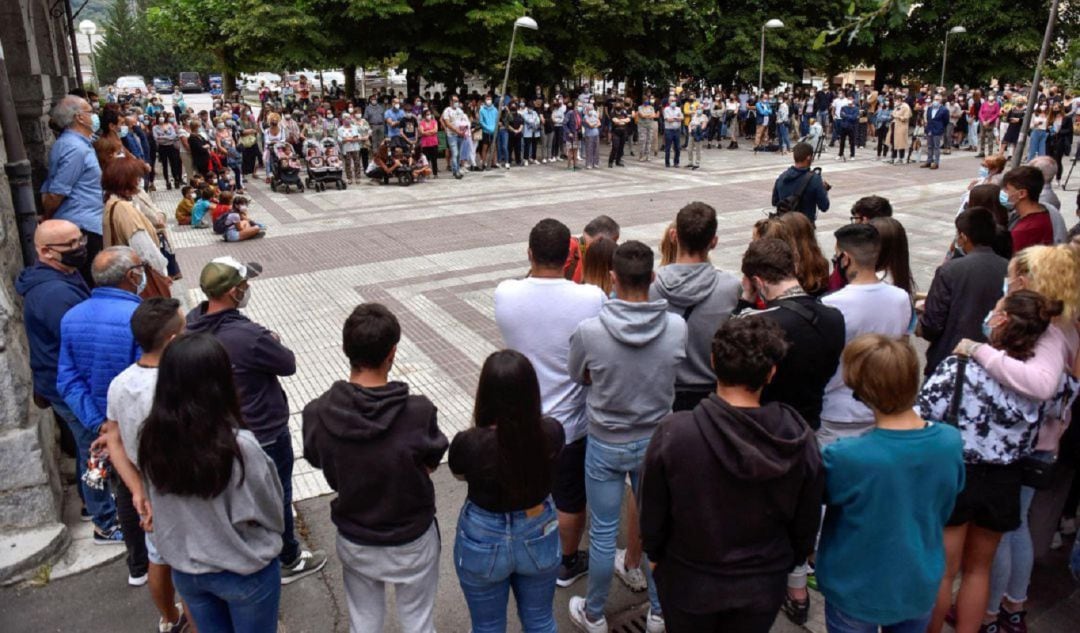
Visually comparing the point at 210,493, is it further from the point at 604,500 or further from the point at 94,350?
the point at 604,500

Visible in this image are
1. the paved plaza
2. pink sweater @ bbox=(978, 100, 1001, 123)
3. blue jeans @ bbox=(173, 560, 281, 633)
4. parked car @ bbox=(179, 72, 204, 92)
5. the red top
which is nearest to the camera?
blue jeans @ bbox=(173, 560, 281, 633)

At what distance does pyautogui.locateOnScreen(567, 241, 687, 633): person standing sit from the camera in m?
3.44

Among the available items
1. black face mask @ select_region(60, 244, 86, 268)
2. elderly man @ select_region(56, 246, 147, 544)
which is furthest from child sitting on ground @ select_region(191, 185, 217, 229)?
elderly man @ select_region(56, 246, 147, 544)

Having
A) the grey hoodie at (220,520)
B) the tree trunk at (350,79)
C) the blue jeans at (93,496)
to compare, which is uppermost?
the tree trunk at (350,79)

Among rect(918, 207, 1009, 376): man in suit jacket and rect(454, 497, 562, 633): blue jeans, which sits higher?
rect(918, 207, 1009, 376): man in suit jacket

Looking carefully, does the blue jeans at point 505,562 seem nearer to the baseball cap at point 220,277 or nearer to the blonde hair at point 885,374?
the blonde hair at point 885,374

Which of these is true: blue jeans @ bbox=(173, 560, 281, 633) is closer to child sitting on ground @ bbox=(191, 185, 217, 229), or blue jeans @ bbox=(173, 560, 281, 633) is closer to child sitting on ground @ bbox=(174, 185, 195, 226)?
child sitting on ground @ bbox=(191, 185, 217, 229)

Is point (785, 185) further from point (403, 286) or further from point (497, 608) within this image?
point (497, 608)

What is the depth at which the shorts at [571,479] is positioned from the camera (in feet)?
12.9

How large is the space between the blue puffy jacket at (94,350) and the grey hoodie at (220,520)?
Answer: 1215 mm

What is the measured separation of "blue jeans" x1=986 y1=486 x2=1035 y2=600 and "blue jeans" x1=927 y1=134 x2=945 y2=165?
59.8 ft

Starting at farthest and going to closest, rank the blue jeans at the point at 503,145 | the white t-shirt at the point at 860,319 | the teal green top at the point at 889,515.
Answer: the blue jeans at the point at 503,145, the white t-shirt at the point at 860,319, the teal green top at the point at 889,515

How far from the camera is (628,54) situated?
1080 inches

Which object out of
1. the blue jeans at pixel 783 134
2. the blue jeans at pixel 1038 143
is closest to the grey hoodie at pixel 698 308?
the blue jeans at pixel 1038 143
